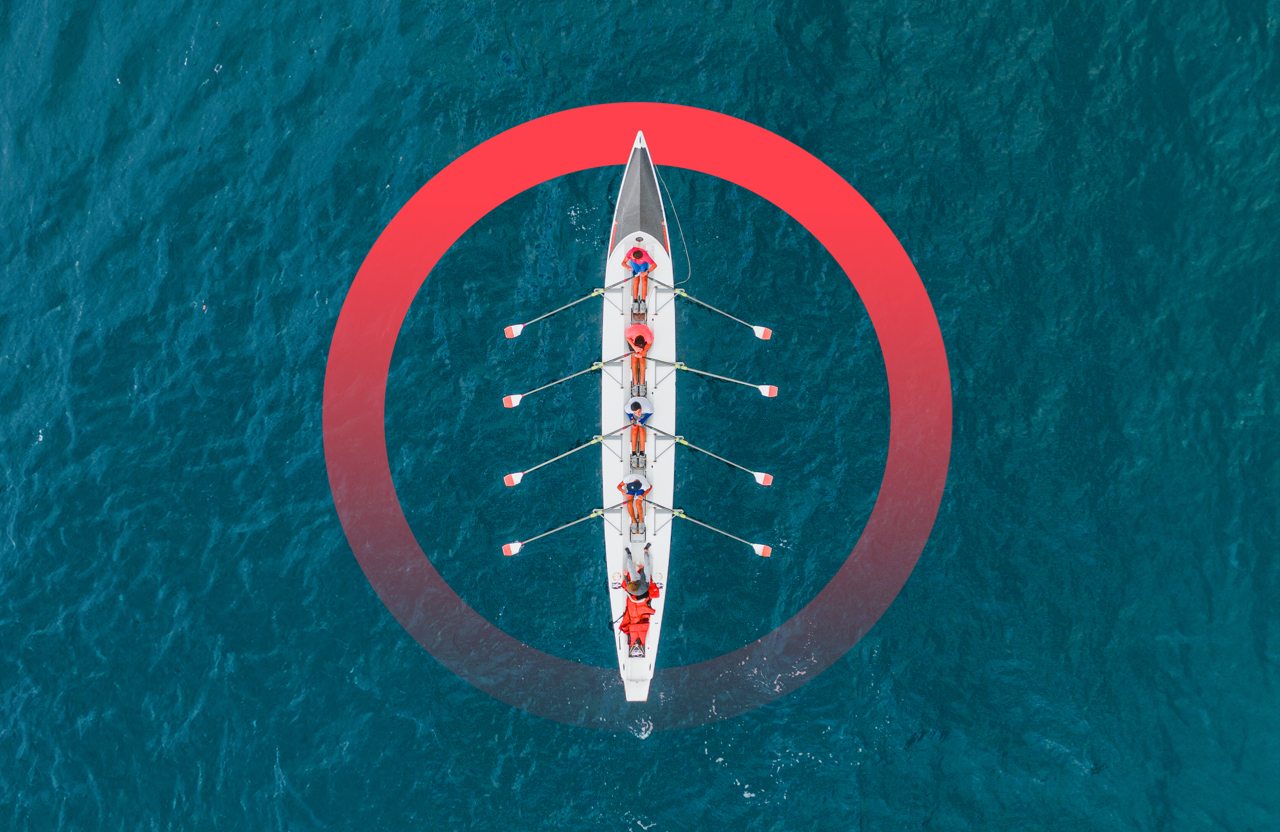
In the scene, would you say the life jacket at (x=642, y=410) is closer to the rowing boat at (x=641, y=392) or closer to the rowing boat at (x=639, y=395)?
the rowing boat at (x=639, y=395)

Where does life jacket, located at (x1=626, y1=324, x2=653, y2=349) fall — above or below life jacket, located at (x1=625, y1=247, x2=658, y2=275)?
below

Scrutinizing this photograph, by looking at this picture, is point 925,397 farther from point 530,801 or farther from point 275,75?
point 275,75

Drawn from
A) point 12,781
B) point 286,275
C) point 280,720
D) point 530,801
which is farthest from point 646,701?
point 12,781

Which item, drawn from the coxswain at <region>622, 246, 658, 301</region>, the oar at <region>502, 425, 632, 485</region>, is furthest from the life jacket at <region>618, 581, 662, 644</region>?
the coxswain at <region>622, 246, 658, 301</region>

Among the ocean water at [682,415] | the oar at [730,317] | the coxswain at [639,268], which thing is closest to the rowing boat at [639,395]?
the oar at [730,317]

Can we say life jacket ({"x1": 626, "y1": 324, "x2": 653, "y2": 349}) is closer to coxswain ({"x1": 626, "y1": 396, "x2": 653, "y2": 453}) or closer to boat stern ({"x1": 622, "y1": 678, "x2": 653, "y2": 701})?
coxswain ({"x1": 626, "y1": 396, "x2": 653, "y2": 453})

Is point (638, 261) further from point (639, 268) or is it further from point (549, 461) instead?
point (549, 461)
